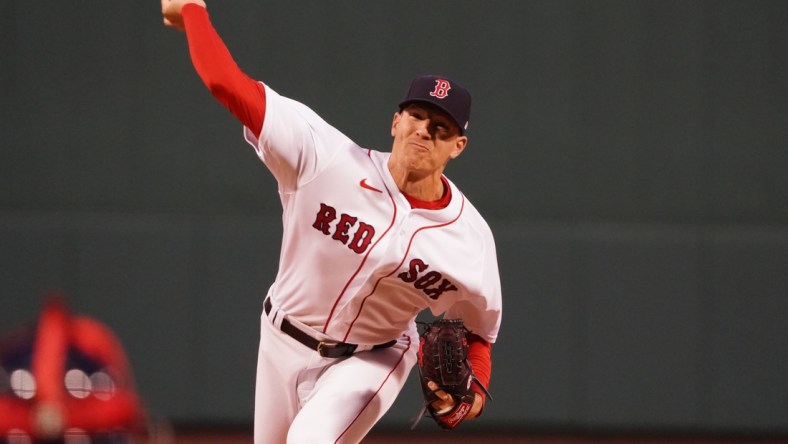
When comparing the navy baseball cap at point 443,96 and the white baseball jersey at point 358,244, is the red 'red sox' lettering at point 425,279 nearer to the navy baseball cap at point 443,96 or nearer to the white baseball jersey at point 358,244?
the white baseball jersey at point 358,244

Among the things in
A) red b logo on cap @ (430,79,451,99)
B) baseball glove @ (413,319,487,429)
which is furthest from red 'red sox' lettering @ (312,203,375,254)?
red b logo on cap @ (430,79,451,99)

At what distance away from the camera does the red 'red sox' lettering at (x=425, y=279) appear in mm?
2658

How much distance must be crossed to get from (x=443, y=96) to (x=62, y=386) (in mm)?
1668

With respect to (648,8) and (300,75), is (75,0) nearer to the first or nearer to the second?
(300,75)

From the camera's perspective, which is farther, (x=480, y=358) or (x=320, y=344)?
(x=480, y=358)

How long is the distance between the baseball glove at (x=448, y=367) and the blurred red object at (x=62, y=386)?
4.68ft

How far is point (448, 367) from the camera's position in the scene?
8.60 ft

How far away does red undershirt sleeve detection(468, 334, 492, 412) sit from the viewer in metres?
2.85

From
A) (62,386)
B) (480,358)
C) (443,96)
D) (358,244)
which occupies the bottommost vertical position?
(480,358)

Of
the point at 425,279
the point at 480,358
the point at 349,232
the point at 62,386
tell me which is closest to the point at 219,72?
the point at 349,232

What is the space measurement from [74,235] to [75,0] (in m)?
1.15

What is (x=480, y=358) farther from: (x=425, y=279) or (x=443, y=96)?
(x=443, y=96)

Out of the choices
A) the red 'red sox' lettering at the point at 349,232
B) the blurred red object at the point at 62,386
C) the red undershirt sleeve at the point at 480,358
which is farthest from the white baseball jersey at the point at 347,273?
the blurred red object at the point at 62,386

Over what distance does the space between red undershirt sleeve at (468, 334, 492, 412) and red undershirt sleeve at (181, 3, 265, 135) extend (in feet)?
3.12
